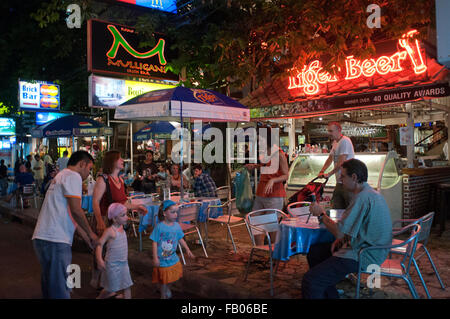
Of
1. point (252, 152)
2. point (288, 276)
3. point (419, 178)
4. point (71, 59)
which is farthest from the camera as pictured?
point (71, 59)

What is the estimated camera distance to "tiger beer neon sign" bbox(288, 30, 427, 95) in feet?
24.7

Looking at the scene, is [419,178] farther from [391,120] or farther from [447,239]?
[391,120]

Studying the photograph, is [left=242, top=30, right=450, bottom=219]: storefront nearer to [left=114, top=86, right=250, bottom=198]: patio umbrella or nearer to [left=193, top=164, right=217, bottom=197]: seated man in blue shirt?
[left=193, top=164, right=217, bottom=197]: seated man in blue shirt

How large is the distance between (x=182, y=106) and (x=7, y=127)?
23.7 meters

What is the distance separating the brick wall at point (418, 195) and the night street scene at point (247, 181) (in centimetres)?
4

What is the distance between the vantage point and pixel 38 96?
58.1 ft

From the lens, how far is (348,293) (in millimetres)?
4586

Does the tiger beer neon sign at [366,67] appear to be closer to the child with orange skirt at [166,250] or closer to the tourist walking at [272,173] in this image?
the tourist walking at [272,173]

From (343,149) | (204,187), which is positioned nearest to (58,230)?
(204,187)

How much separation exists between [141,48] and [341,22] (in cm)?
487

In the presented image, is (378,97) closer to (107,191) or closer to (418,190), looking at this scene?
(418,190)

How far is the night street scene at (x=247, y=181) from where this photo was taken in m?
3.91

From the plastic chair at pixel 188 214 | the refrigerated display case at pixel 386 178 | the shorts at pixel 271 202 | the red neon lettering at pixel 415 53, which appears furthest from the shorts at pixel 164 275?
the red neon lettering at pixel 415 53

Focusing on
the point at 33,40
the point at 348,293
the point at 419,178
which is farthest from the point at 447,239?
the point at 33,40
